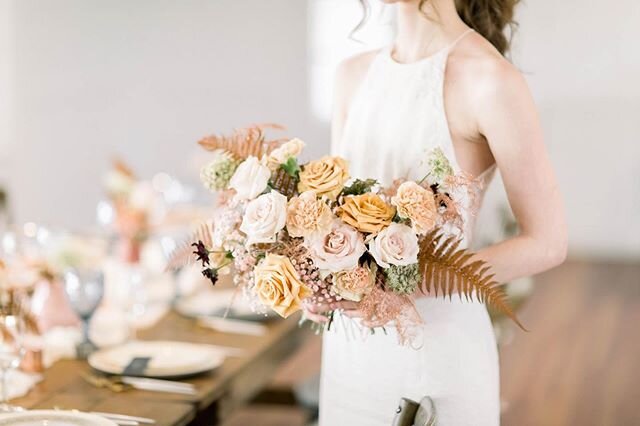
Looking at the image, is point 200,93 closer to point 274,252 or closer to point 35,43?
point 35,43

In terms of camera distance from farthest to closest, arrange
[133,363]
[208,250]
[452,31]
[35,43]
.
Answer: [35,43] < [133,363] < [452,31] < [208,250]

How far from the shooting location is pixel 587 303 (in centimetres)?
676

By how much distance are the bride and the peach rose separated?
199mm

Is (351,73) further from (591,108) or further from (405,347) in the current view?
(591,108)

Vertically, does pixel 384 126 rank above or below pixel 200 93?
above

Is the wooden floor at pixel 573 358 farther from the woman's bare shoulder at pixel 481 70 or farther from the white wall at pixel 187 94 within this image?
the woman's bare shoulder at pixel 481 70

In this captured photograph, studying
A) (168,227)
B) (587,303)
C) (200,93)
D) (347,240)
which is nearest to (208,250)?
(347,240)

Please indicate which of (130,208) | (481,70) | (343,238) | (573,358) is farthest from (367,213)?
(573,358)

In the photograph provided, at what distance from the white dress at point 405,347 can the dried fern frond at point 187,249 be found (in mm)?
361

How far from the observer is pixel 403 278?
5.85 feet

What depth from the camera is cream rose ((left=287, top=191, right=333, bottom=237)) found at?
179 cm

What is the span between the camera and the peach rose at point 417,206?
176 cm

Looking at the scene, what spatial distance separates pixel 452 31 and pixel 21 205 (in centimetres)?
679

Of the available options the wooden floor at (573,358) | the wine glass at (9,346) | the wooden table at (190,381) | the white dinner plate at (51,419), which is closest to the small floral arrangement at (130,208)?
the wooden table at (190,381)
